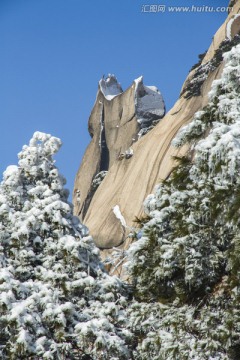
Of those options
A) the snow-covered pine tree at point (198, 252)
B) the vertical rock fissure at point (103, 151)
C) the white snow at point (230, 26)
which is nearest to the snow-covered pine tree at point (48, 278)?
the snow-covered pine tree at point (198, 252)

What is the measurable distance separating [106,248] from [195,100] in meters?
12.4

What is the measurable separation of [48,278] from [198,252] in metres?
3.58

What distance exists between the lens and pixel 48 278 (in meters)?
13.5

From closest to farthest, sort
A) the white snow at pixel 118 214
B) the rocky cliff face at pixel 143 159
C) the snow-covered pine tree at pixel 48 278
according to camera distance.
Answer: the snow-covered pine tree at pixel 48 278 < the rocky cliff face at pixel 143 159 < the white snow at pixel 118 214

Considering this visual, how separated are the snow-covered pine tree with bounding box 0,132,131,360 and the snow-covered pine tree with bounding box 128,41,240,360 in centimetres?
86

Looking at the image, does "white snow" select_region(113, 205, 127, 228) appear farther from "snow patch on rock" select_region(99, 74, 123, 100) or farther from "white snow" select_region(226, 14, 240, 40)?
"snow patch on rock" select_region(99, 74, 123, 100)

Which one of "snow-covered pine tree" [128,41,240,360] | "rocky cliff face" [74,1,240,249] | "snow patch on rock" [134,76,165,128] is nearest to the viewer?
"snow-covered pine tree" [128,41,240,360]

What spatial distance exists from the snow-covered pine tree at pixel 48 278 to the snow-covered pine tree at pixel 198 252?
862mm

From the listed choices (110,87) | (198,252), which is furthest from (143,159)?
(198,252)

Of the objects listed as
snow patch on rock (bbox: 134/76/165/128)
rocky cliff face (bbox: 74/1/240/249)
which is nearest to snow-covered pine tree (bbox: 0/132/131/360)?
rocky cliff face (bbox: 74/1/240/249)

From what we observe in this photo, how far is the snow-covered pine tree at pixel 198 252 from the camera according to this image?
440 inches

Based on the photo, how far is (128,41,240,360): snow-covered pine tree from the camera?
1117cm

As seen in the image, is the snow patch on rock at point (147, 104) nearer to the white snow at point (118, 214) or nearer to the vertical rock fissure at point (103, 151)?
the vertical rock fissure at point (103, 151)

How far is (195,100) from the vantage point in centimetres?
4225
